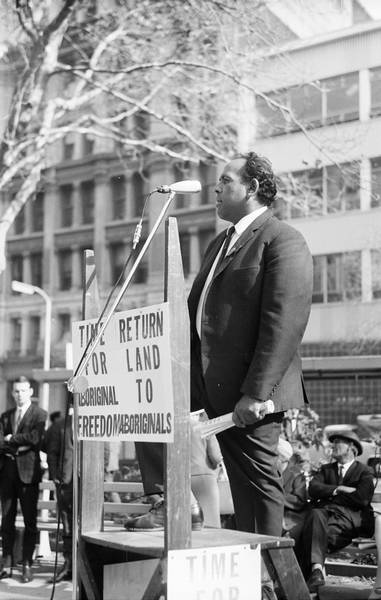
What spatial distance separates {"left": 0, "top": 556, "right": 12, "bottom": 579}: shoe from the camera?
834cm

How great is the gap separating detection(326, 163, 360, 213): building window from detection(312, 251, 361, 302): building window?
3.43 m

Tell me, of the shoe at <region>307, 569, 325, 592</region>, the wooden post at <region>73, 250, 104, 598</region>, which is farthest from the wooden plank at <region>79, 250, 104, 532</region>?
the shoe at <region>307, 569, 325, 592</region>

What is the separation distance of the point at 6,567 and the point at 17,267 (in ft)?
108

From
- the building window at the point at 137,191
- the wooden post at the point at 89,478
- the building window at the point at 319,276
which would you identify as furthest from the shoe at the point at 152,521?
the building window at the point at 137,191

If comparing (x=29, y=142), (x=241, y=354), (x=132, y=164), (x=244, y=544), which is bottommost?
(x=244, y=544)

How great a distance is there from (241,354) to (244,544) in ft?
2.73

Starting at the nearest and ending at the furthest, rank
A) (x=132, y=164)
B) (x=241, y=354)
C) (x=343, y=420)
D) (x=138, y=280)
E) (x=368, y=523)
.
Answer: (x=241, y=354) < (x=368, y=523) < (x=343, y=420) < (x=138, y=280) < (x=132, y=164)

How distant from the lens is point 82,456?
3.92 metres

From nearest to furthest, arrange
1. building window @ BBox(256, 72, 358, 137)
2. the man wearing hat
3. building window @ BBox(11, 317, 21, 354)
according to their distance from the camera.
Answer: the man wearing hat < building window @ BBox(256, 72, 358, 137) < building window @ BBox(11, 317, 21, 354)

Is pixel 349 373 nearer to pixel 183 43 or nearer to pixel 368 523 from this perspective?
pixel 183 43

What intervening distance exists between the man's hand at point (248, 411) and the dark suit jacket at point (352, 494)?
3861 mm

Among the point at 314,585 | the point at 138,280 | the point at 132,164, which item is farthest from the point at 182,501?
the point at 132,164

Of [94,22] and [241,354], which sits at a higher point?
[94,22]

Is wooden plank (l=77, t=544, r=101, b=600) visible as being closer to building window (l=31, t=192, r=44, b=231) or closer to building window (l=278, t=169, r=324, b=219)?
building window (l=278, t=169, r=324, b=219)
